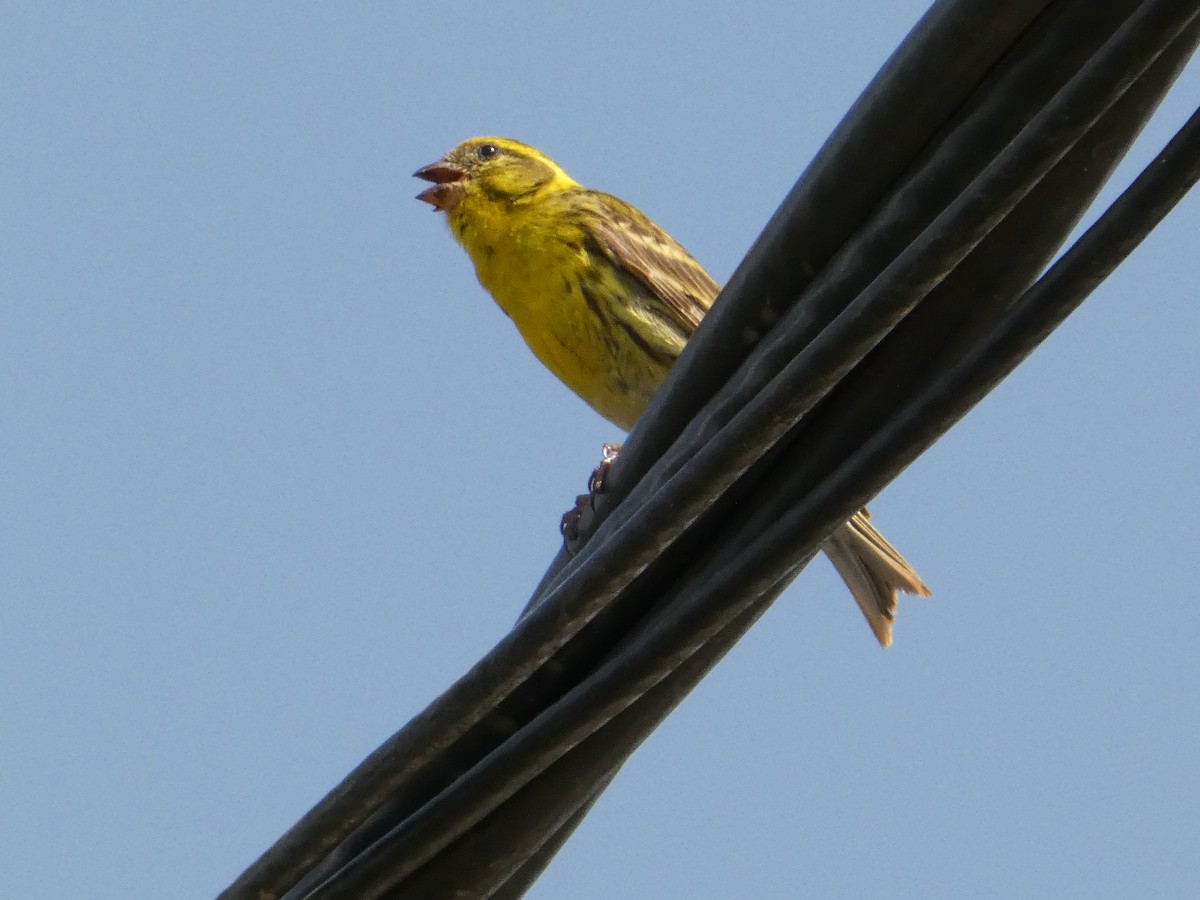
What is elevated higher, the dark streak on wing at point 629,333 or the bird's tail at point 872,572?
the dark streak on wing at point 629,333

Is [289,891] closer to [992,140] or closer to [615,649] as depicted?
[615,649]

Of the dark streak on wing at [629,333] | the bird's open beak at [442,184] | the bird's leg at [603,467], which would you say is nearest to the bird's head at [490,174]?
the bird's open beak at [442,184]

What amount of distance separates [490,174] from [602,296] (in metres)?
1.09

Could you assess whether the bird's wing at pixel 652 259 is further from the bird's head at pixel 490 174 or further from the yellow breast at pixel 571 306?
the bird's head at pixel 490 174

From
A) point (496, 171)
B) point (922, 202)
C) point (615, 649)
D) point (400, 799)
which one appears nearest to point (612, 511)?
point (615, 649)

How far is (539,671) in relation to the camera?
95.9 inches

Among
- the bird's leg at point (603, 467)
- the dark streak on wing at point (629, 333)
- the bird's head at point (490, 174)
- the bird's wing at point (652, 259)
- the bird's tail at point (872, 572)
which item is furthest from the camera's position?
the bird's head at point (490, 174)

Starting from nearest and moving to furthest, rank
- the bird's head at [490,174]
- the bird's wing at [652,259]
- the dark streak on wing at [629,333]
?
the dark streak on wing at [629,333] < the bird's wing at [652,259] < the bird's head at [490,174]

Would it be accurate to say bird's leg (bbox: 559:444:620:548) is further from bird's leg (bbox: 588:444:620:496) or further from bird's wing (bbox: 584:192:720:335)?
bird's wing (bbox: 584:192:720:335)

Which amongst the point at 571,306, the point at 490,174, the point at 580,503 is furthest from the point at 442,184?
the point at 580,503

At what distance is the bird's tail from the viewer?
17.6ft

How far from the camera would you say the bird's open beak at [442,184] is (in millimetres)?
6516

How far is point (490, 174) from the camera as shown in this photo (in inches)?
261

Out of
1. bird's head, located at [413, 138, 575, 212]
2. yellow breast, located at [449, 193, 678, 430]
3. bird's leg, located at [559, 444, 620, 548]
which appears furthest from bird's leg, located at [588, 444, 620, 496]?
bird's head, located at [413, 138, 575, 212]
